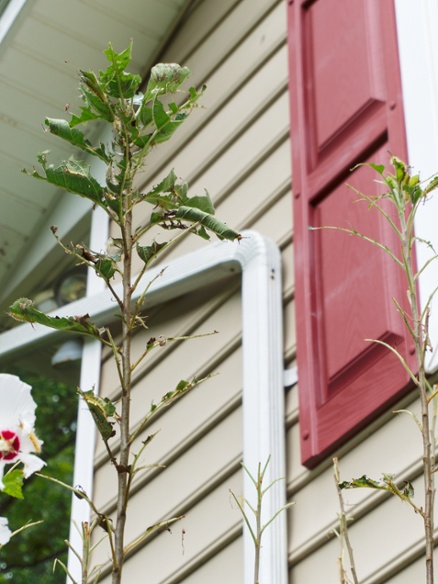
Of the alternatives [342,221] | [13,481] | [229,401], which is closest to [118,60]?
[13,481]

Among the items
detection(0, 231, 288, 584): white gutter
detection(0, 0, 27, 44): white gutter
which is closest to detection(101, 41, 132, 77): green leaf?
detection(0, 231, 288, 584): white gutter

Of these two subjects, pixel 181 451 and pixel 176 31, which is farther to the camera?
pixel 176 31

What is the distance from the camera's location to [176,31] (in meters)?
4.01

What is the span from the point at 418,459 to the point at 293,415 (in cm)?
50

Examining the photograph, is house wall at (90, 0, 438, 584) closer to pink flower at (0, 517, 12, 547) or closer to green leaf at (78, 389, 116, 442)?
green leaf at (78, 389, 116, 442)

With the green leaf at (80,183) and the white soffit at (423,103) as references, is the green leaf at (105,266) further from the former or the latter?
the white soffit at (423,103)

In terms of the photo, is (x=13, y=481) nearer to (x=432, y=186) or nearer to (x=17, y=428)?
(x=17, y=428)

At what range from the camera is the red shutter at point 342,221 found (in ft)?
8.02

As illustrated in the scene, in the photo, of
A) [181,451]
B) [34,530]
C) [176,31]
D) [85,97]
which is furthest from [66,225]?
[34,530]

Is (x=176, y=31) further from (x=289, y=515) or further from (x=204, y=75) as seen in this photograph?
(x=289, y=515)

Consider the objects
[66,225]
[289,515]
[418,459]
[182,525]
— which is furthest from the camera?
[66,225]

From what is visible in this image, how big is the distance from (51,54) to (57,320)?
300cm

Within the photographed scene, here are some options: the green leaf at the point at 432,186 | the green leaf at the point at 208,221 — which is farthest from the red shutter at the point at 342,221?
the green leaf at the point at 208,221

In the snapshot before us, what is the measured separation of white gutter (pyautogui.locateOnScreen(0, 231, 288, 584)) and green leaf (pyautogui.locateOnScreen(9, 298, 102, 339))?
1.46 metres
